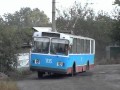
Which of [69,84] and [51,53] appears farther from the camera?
[51,53]

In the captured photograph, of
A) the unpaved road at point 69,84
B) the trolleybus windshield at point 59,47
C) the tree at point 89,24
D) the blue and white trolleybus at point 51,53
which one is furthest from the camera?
the tree at point 89,24

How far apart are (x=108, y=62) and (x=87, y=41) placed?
21.8 metres

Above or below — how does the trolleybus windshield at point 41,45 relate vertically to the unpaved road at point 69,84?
above

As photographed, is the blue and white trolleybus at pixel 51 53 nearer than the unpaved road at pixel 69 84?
No

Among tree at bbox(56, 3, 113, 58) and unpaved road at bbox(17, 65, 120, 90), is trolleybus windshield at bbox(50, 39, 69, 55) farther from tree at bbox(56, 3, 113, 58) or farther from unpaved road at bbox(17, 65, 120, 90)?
tree at bbox(56, 3, 113, 58)

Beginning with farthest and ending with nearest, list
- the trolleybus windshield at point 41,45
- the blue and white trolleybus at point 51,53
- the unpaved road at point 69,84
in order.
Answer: the trolleybus windshield at point 41,45, the blue and white trolleybus at point 51,53, the unpaved road at point 69,84

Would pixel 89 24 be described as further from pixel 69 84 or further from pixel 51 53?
pixel 69 84

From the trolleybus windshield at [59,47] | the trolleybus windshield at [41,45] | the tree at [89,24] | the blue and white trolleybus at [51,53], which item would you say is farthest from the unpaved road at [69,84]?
the tree at [89,24]

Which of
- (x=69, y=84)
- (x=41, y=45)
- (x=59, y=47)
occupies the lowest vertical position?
(x=69, y=84)

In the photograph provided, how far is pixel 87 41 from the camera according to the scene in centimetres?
3394

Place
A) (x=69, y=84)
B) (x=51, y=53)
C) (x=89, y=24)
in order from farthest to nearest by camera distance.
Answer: (x=89, y=24), (x=51, y=53), (x=69, y=84)

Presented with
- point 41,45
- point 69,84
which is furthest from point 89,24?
point 69,84

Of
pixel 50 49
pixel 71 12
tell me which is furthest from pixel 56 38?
pixel 71 12

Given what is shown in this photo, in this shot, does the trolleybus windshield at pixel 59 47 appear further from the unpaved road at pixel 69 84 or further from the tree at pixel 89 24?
the tree at pixel 89 24
